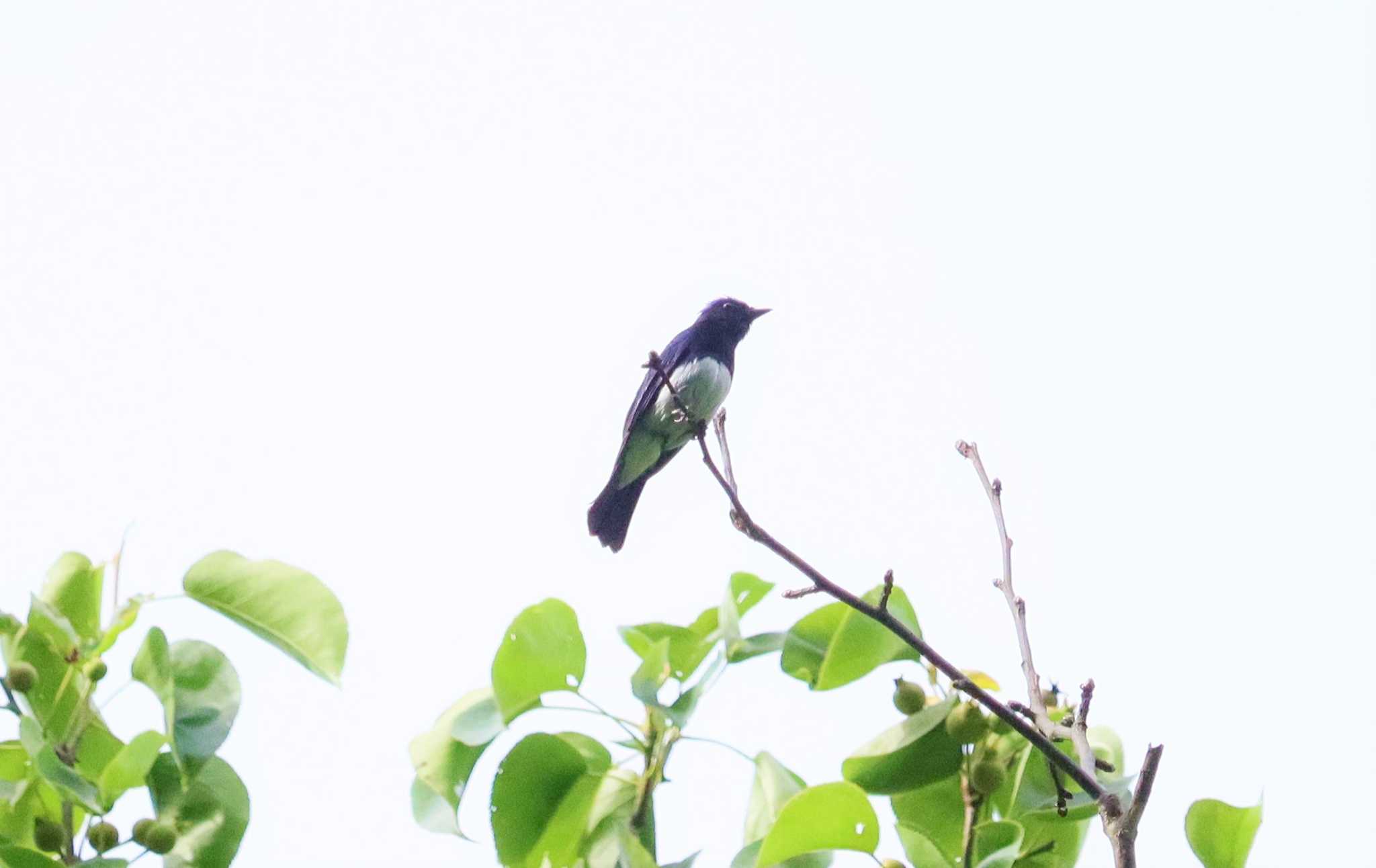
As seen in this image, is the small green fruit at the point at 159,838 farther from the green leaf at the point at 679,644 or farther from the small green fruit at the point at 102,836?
the green leaf at the point at 679,644

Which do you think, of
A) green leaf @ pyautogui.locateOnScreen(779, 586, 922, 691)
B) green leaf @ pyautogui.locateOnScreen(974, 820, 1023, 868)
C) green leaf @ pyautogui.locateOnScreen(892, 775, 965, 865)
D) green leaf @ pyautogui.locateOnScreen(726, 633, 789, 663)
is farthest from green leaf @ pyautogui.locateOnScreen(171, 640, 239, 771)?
green leaf @ pyautogui.locateOnScreen(974, 820, 1023, 868)

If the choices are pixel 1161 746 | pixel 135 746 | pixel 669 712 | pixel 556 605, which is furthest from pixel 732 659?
pixel 135 746

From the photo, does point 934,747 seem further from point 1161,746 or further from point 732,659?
point 1161,746

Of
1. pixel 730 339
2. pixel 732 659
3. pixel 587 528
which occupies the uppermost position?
pixel 730 339

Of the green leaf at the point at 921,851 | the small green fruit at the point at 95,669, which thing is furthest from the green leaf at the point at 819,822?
the small green fruit at the point at 95,669

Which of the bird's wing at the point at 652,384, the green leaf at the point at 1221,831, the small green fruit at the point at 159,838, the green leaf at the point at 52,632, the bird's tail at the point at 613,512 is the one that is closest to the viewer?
the green leaf at the point at 1221,831

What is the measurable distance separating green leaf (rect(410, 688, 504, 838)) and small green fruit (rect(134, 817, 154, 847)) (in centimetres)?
46

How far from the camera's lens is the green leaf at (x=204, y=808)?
2.51 meters

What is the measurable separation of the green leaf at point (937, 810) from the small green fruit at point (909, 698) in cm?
14

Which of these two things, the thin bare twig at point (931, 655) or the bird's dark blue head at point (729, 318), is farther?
the bird's dark blue head at point (729, 318)

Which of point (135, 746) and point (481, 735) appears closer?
point (135, 746)

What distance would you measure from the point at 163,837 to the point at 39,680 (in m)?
0.43

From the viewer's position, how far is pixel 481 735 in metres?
2.46

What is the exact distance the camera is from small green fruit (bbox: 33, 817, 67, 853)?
8.37 ft
